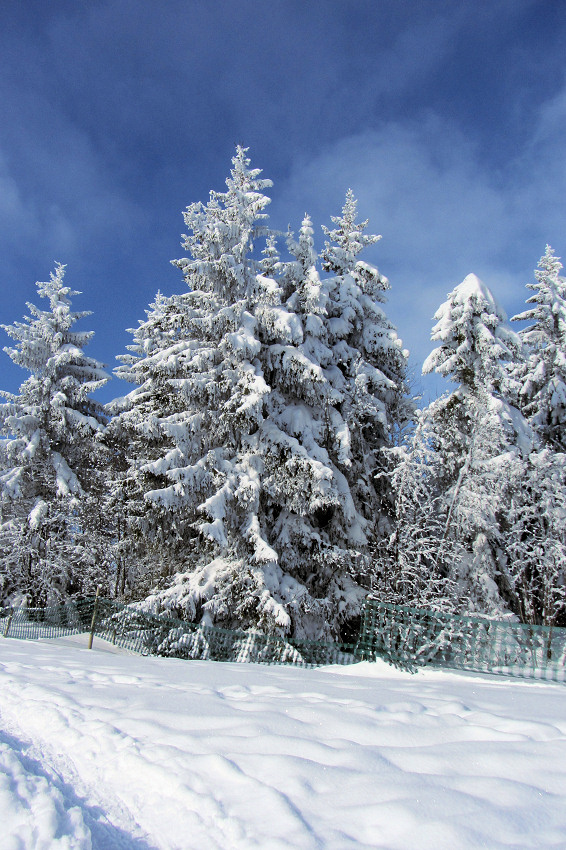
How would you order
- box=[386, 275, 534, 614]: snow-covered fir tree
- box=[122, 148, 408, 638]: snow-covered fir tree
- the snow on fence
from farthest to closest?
box=[386, 275, 534, 614]: snow-covered fir tree, box=[122, 148, 408, 638]: snow-covered fir tree, the snow on fence

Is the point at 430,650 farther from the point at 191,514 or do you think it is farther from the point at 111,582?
the point at 111,582

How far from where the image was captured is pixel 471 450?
1625cm

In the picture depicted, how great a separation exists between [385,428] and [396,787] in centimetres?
1446

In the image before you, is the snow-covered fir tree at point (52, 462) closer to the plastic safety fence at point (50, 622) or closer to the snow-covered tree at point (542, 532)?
the plastic safety fence at point (50, 622)

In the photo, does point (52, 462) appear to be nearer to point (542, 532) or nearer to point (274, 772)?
point (542, 532)

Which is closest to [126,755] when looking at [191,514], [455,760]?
[455,760]

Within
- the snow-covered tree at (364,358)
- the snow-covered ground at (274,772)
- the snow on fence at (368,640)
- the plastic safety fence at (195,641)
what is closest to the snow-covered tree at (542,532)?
the snow-covered tree at (364,358)

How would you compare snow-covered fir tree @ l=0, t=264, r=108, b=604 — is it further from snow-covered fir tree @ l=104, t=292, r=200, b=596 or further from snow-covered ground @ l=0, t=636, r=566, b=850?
snow-covered ground @ l=0, t=636, r=566, b=850

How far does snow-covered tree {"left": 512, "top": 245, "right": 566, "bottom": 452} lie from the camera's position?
66.0ft

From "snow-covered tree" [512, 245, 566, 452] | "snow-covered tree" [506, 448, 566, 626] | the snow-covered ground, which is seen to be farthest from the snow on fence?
"snow-covered tree" [512, 245, 566, 452]

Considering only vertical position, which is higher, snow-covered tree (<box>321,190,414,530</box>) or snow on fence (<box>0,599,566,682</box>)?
snow-covered tree (<box>321,190,414,530</box>)

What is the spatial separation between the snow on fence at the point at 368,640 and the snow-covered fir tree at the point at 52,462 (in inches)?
131

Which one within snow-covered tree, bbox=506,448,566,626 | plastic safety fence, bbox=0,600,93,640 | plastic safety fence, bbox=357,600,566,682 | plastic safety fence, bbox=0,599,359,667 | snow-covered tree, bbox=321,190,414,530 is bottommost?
plastic safety fence, bbox=0,600,93,640

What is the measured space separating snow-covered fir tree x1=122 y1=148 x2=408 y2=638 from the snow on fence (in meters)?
0.72
